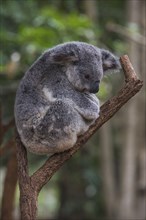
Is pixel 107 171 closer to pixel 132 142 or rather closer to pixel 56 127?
pixel 132 142

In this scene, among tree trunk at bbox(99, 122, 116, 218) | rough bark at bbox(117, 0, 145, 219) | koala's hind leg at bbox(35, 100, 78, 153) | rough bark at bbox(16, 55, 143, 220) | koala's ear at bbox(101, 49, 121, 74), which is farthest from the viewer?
tree trunk at bbox(99, 122, 116, 218)

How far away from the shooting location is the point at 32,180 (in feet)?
8.20

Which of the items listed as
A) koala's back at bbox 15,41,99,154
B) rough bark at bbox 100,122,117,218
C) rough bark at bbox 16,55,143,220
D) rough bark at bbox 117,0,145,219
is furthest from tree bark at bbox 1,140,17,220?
rough bark at bbox 100,122,117,218

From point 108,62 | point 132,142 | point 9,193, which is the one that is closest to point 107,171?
point 132,142

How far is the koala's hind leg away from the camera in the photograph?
272 cm

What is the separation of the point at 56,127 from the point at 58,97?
0.56 feet

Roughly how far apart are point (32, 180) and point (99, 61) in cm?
82

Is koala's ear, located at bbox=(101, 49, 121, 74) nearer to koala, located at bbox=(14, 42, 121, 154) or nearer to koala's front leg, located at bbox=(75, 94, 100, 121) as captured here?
koala, located at bbox=(14, 42, 121, 154)

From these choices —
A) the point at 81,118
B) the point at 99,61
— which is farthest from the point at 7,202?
the point at 99,61

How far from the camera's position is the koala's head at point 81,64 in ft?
9.07

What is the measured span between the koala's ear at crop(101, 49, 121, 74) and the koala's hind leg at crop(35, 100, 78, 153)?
394mm

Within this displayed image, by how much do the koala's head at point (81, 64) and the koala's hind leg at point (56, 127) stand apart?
0.16m

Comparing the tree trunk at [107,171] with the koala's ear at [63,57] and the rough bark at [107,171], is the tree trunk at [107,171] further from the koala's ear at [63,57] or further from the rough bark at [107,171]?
the koala's ear at [63,57]

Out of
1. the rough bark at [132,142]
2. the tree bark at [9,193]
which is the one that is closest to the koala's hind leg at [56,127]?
the tree bark at [9,193]
